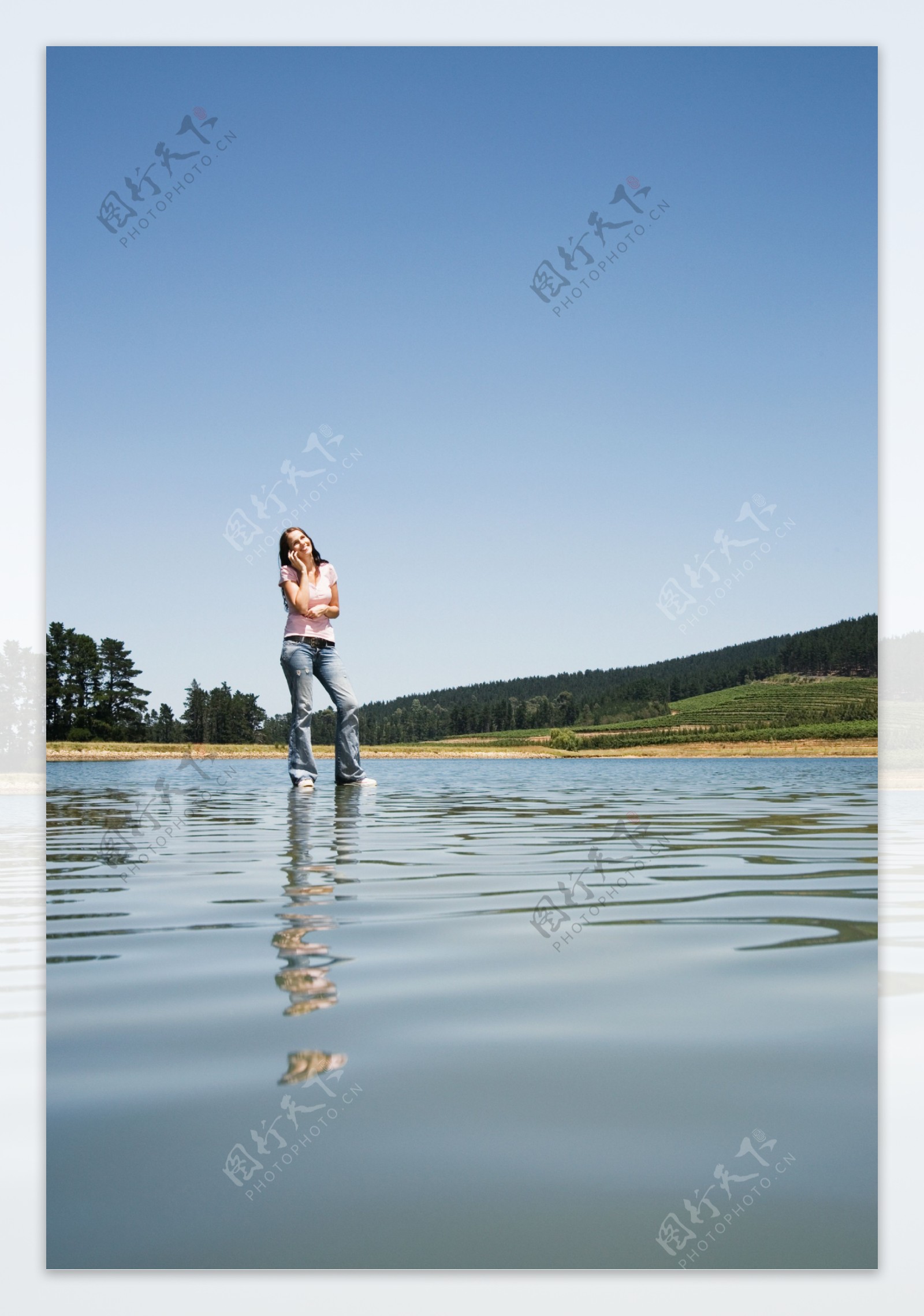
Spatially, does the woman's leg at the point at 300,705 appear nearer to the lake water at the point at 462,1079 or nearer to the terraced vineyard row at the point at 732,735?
the lake water at the point at 462,1079

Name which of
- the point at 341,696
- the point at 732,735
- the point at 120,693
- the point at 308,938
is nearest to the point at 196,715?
the point at 120,693

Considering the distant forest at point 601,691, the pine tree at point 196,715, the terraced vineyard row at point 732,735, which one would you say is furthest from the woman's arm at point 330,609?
the terraced vineyard row at point 732,735

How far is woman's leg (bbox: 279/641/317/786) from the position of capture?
31.2 ft

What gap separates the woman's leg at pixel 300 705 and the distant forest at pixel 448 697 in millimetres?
617

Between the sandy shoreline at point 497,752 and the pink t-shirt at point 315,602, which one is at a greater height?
the pink t-shirt at point 315,602

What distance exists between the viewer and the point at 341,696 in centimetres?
977

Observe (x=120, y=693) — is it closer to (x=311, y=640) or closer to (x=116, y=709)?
(x=116, y=709)

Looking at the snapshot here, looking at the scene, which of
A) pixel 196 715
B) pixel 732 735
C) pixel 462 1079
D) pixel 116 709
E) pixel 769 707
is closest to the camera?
pixel 462 1079

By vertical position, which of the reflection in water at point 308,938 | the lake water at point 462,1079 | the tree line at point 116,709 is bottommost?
the lake water at point 462,1079

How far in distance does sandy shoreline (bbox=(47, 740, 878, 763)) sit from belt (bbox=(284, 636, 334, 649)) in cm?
1524

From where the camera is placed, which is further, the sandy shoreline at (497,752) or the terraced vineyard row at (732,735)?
the terraced vineyard row at (732,735)

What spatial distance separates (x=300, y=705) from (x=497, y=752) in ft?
123

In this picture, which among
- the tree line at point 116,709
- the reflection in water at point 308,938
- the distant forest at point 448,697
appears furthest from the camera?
the distant forest at point 448,697

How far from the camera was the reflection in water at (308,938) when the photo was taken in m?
2.02
